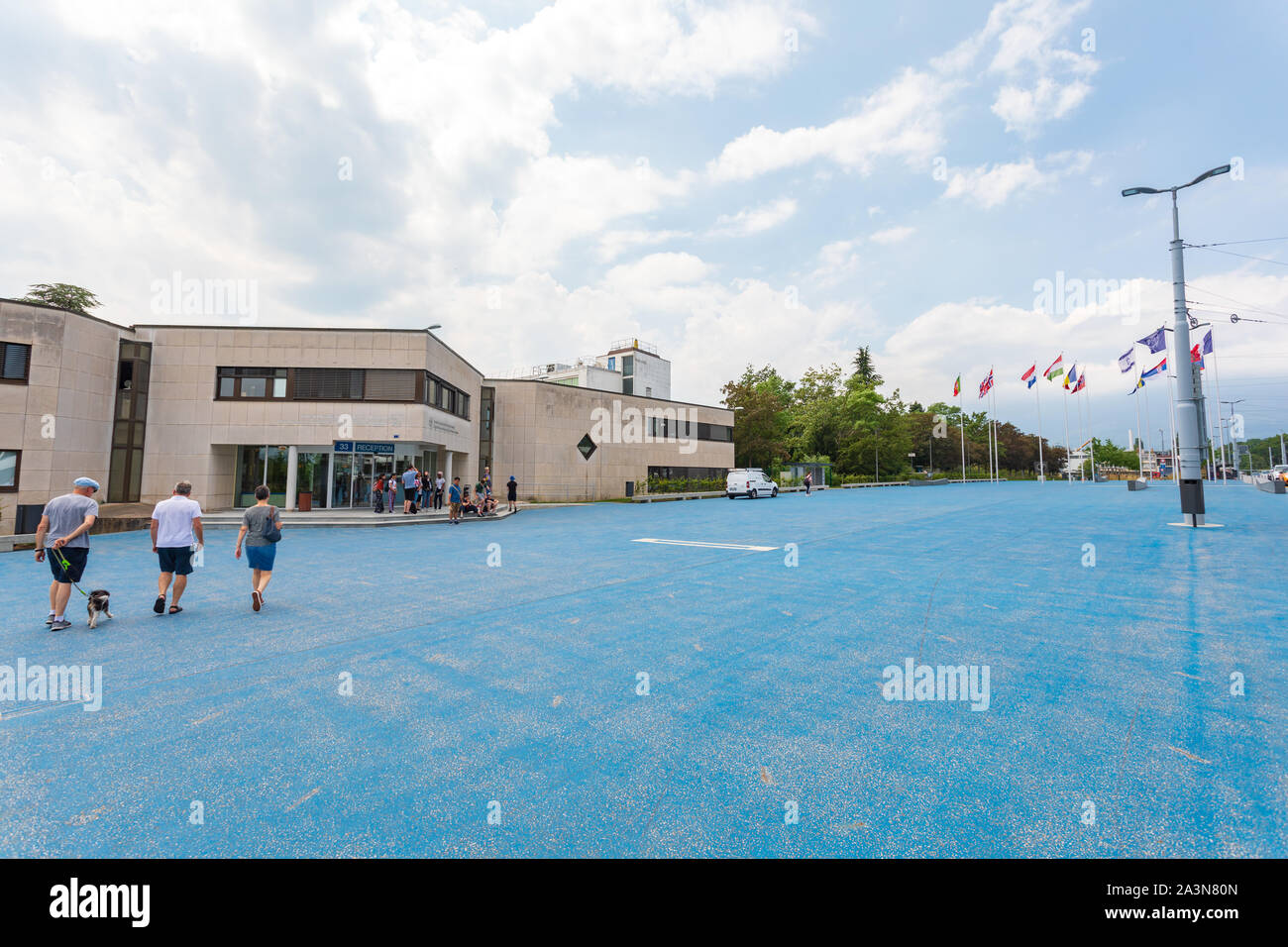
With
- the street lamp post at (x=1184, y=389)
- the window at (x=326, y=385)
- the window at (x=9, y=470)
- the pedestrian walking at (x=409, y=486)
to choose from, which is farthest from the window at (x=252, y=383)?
the street lamp post at (x=1184, y=389)

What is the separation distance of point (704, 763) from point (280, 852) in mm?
2224

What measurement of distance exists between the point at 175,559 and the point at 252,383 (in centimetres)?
2115

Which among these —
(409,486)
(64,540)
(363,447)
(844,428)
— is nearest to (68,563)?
(64,540)

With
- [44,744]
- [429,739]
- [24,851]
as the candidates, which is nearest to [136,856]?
[24,851]

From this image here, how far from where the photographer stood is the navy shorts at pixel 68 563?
6629 mm

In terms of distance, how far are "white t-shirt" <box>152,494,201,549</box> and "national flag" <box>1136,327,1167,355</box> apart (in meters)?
30.2

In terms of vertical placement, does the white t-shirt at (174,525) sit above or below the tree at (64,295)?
below

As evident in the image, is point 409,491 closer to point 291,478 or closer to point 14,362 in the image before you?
point 291,478

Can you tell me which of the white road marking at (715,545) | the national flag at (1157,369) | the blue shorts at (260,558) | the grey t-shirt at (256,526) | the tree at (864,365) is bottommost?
the white road marking at (715,545)

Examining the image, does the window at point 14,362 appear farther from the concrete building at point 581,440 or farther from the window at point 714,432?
the window at point 714,432

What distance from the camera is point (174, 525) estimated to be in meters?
7.43

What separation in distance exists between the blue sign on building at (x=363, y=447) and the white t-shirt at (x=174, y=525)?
18547mm

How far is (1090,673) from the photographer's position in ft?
16.0
